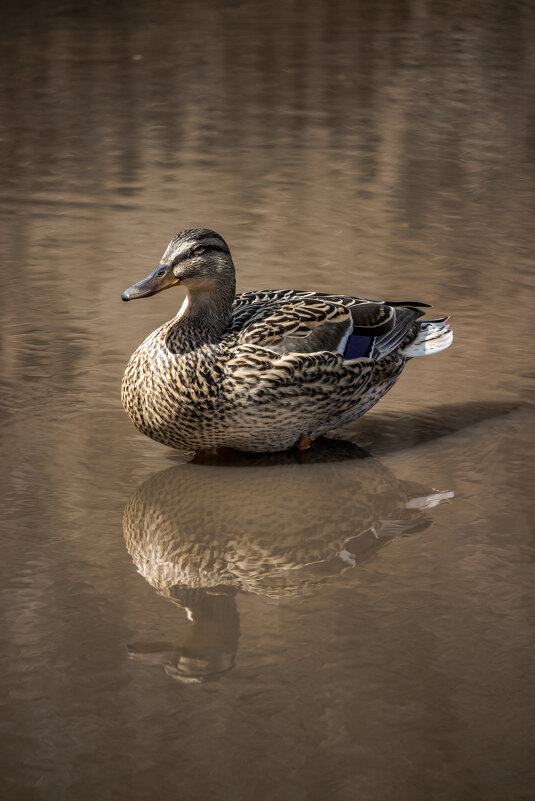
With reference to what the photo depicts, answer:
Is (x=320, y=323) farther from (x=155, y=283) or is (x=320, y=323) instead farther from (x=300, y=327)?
(x=155, y=283)

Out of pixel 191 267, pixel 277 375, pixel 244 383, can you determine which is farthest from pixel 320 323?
pixel 191 267

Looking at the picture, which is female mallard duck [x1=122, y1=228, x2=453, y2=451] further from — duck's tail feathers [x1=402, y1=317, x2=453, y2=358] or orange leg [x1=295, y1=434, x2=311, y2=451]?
duck's tail feathers [x1=402, y1=317, x2=453, y2=358]

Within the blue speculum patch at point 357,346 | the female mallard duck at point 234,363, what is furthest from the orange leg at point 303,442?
the blue speculum patch at point 357,346

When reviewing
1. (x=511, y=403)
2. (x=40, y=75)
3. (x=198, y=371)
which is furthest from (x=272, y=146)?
(x=198, y=371)

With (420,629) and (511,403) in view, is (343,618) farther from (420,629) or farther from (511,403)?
(511,403)

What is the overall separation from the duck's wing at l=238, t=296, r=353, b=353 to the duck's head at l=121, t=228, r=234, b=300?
0.77ft

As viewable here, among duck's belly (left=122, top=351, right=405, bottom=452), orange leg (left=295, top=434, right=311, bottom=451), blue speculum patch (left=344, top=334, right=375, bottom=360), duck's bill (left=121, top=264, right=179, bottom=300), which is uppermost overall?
duck's bill (left=121, top=264, right=179, bottom=300)

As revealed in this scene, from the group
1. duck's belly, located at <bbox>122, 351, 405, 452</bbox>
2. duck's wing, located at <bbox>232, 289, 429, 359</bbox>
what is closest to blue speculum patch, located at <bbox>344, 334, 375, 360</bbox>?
duck's wing, located at <bbox>232, 289, 429, 359</bbox>

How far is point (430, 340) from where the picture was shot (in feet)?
16.8

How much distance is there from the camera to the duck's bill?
4430 mm

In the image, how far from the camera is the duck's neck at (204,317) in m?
4.49

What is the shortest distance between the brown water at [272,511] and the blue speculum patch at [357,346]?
0.45 meters

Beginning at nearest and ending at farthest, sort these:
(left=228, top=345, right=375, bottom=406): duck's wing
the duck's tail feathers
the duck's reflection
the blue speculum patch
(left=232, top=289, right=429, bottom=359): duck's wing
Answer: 1. the duck's reflection
2. (left=228, top=345, right=375, bottom=406): duck's wing
3. (left=232, top=289, right=429, bottom=359): duck's wing
4. the blue speculum patch
5. the duck's tail feathers

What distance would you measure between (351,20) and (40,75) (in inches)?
190
